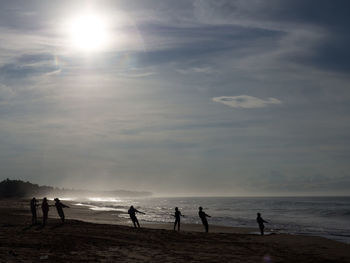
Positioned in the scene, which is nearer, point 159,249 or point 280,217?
point 159,249

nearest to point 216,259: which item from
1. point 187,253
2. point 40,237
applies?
point 187,253

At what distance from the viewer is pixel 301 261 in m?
13.5

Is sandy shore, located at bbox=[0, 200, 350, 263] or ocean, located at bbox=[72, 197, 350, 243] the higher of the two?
sandy shore, located at bbox=[0, 200, 350, 263]

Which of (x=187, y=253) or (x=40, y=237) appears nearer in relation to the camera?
(x=187, y=253)

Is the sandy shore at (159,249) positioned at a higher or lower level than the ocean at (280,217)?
higher

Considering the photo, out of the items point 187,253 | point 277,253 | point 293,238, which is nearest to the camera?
point 187,253

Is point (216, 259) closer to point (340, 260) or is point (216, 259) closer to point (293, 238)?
point (340, 260)

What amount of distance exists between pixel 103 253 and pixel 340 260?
28.9 ft

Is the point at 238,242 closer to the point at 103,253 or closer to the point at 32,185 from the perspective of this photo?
the point at 103,253

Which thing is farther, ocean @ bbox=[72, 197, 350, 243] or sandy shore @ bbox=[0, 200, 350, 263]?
ocean @ bbox=[72, 197, 350, 243]

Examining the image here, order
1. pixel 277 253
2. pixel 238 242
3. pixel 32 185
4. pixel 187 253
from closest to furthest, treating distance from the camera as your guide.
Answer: pixel 187 253 → pixel 277 253 → pixel 238 242 → pixel 32 185

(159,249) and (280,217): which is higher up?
(159,249)

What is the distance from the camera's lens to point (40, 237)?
16078 mm

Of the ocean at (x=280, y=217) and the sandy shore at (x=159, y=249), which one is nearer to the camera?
the sandy shore at (x=159, y=249)
